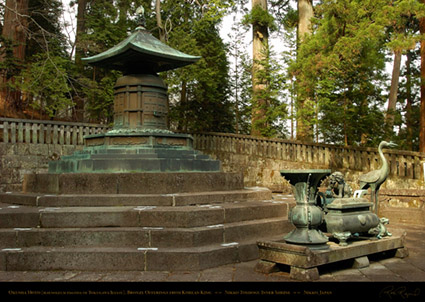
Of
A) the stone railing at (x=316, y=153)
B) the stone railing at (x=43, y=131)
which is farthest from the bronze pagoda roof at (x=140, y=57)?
the stone railing at (x=316, y=153)

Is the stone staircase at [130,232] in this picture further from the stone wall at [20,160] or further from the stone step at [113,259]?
the stone wall at [20,160]

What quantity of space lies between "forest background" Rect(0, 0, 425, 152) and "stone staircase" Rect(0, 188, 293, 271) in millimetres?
7630

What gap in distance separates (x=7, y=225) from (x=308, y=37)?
1260cm

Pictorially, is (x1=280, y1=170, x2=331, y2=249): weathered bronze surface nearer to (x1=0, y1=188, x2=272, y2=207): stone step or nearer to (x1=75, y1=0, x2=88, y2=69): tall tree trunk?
(x1=0, y1=188, x2=272, y2=207): stone step

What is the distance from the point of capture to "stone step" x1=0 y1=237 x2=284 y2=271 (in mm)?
4660

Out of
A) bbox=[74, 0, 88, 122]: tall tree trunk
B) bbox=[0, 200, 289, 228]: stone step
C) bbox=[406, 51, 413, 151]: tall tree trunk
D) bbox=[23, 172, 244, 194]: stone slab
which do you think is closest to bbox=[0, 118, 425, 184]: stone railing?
bbox=[74, 0, 88, 122]: tall tree trunk

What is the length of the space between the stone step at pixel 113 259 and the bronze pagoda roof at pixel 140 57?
4.34m

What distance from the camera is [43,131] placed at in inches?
488

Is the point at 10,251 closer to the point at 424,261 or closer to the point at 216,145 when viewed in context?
the point at 424,261

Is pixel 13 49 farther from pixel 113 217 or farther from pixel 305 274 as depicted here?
pixel 305 274

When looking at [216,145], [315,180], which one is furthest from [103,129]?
[315,180]

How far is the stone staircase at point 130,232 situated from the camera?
4723mm

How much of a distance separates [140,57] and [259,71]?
28.7ft
